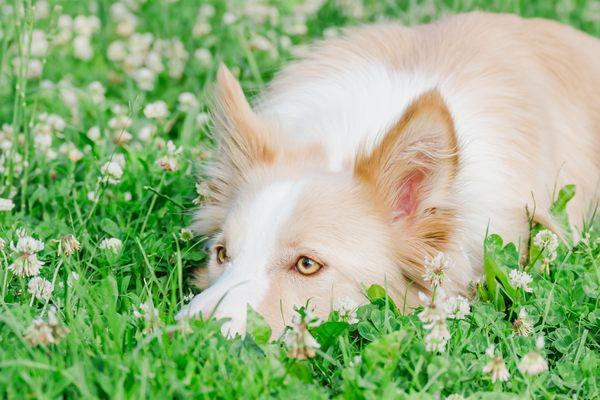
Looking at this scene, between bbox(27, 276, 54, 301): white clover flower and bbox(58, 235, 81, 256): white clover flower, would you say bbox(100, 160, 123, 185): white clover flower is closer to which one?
bbox(58, 235, 81, 256): white clover flower

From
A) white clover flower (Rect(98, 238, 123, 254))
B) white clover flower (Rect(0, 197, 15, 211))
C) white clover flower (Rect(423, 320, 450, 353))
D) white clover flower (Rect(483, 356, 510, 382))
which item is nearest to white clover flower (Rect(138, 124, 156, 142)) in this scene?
white clover flower (Rect(0, 197, 15, 211))

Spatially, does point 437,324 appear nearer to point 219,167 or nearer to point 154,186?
point 219,167

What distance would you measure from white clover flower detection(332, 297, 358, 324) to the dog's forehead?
33 cm

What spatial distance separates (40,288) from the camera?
318 cm

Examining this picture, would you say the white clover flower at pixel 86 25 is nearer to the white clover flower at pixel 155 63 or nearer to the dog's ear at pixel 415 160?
the white clover flower at pixel 155 63

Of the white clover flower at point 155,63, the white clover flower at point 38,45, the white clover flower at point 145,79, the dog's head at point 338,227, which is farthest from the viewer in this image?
the white clover flower at point 38,45

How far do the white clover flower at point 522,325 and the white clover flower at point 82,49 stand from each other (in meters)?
4.16

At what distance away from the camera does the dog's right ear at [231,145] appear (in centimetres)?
365

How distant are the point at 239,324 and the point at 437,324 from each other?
70 cm

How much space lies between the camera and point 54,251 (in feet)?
12.1

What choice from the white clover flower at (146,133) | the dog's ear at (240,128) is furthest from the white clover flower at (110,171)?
the white clover flower at (146,133)

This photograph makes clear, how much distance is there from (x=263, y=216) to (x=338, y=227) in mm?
283

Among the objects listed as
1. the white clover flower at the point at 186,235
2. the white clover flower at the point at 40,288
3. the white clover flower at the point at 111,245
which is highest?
the white clover flower at the point at 40,288

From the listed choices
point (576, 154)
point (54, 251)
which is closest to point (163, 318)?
point (54, 251)
